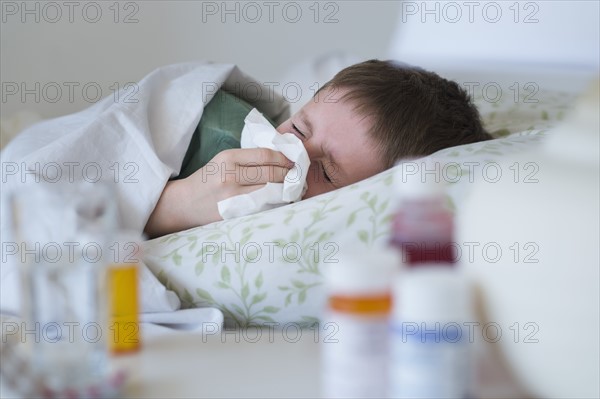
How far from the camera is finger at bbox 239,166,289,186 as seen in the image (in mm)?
1098

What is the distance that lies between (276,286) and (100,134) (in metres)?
0.38

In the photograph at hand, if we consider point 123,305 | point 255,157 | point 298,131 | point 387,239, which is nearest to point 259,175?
point 255,157

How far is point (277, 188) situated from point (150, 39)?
116 centimetres

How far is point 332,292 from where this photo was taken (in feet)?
1.84

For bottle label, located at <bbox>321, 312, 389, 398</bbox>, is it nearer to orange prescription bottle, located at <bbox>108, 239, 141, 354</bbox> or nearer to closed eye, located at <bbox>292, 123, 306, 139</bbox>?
orange prescription bottle, located at <bbox>108, 239, 141, 354</bbox>

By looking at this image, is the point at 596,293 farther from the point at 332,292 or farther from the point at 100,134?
the point at 100,134

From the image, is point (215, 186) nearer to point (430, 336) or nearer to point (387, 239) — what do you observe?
point (387, 239)

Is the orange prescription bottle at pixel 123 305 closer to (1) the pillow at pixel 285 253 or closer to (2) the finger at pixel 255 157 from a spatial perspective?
(1) the pillow at pixel 285 253

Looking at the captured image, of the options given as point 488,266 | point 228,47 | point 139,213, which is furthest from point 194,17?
point 488,266

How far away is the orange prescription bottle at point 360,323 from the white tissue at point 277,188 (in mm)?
524

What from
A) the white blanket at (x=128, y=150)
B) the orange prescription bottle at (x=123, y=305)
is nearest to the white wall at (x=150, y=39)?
the white blanket at (x=128, y=150)

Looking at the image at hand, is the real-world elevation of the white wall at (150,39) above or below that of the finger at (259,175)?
above

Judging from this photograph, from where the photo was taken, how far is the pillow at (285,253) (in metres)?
0.92

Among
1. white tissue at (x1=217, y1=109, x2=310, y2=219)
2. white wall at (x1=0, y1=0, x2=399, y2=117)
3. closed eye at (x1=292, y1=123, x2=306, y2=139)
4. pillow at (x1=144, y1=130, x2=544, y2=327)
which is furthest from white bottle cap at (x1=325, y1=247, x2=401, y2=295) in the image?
white wall at (x1=0, y1=0, x2=399, y2=117)
